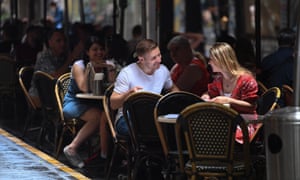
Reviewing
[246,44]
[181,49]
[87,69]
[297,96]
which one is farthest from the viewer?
[246,44]

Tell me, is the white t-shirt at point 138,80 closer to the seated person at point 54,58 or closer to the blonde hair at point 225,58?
the blonde hair at point 225,58

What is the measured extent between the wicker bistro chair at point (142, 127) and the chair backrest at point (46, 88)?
2768 millimetres

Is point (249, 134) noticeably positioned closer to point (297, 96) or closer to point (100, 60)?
point (297, 96)

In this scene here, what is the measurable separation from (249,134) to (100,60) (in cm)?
285

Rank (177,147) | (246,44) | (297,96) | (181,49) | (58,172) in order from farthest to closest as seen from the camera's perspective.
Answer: (246,44) < (181,49) < (58,172) < (177,147) < (297,96)

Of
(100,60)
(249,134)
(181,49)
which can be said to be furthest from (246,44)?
(249,134)

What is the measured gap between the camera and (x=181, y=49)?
10641mm

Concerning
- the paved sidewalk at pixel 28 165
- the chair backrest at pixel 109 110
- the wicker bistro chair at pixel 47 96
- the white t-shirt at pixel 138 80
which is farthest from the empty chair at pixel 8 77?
the white t-shirt at pixel 138 80

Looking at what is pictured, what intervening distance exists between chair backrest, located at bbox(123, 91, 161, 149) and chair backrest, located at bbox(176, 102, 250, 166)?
0.86m

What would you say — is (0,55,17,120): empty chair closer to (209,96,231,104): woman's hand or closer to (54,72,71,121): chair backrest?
(54,72,71,121): chair backrest

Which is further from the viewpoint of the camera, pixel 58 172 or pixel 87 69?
pixel 87 69

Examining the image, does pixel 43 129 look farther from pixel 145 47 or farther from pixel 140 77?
pixel 145 47

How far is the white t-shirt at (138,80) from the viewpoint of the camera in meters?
8.66

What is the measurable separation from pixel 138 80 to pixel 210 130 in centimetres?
175
